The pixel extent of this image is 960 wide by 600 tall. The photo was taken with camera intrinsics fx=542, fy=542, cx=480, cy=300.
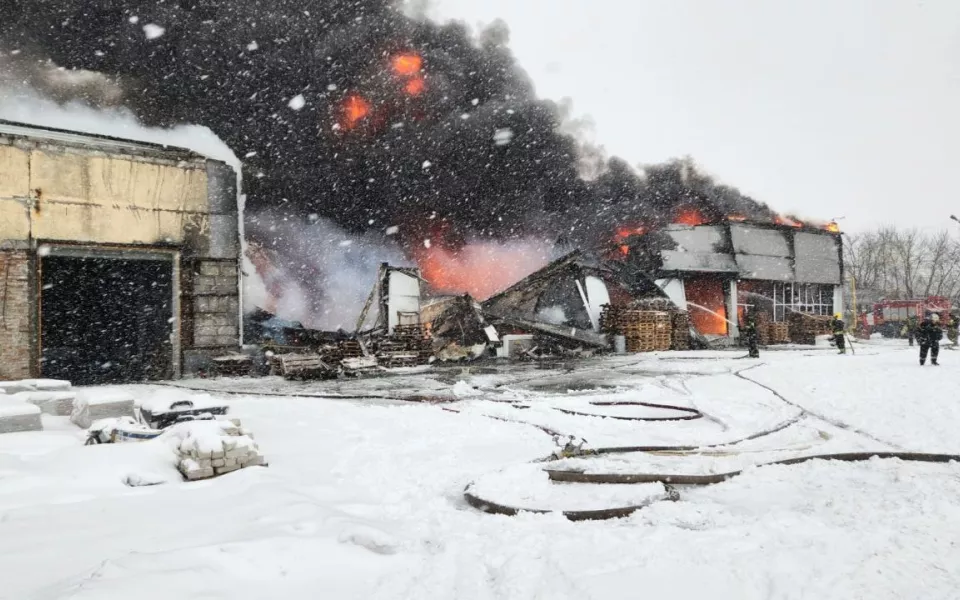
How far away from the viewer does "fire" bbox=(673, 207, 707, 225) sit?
3284 centimetres

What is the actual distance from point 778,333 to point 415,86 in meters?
26.7

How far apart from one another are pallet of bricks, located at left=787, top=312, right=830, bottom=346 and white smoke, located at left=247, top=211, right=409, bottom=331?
21.5 m

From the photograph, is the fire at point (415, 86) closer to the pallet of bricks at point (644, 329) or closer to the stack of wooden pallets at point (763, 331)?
the pallet of bricks at point (644, 329)

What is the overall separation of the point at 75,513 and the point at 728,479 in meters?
5.03

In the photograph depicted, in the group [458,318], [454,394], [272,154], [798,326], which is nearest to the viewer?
[454,394]

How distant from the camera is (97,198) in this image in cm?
1392

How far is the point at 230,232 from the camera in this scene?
1543 cm

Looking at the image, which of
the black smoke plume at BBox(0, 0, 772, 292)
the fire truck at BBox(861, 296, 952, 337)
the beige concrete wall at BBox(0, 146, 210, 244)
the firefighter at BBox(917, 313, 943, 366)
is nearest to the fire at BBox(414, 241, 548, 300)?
the black smoke plume at BBox(0, 0, 772, 292)

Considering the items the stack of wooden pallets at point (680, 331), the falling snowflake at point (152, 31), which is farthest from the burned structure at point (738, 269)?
the falling snowflake at point (152, 31)

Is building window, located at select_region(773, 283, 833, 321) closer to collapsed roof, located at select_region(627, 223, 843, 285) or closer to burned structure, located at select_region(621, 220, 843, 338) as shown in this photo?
burned structure, located at select_region(621, 220, 843, 338)

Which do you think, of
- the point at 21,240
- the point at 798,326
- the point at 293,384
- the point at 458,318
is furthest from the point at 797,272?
the point at 21,240

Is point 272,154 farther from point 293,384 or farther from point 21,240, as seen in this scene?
point 293,384

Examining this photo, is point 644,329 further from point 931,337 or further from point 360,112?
point 360,112

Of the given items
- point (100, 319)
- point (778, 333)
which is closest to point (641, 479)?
point (100, 319)
